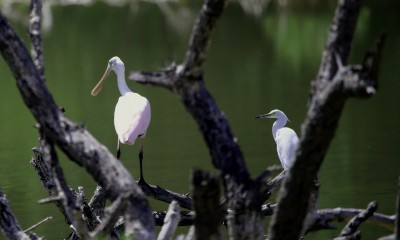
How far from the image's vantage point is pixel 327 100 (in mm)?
3936

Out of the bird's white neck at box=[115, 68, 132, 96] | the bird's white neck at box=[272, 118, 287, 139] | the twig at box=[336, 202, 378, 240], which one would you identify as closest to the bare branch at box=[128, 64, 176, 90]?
the twig at box=[336, 202, 378, 240]

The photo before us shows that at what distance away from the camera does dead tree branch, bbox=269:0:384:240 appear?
3.81 meters

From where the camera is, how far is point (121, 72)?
30.1ft

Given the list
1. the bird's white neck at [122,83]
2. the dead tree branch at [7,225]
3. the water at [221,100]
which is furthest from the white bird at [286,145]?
the dead tree branch at [7,225]

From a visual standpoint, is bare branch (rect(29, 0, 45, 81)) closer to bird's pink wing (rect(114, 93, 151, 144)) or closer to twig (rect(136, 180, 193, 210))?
twig (rect(136, 180, 193, 210))

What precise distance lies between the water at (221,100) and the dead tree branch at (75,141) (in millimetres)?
460

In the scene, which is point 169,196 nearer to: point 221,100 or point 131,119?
point 131,119

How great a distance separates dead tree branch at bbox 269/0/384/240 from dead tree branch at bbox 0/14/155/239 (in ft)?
1.99

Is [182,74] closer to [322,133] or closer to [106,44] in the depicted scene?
[322,133]

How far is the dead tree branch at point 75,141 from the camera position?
4352mm

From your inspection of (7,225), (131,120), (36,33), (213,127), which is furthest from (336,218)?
(131,120)

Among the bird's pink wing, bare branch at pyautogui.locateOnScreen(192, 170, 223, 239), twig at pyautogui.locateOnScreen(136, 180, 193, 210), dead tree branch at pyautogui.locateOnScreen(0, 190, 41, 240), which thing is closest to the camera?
bare branch at pyautogui.locateOnScreen(192, 170, 223, 239)

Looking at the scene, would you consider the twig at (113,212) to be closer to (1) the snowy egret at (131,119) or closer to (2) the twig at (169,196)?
(2) the twig at (169,196)

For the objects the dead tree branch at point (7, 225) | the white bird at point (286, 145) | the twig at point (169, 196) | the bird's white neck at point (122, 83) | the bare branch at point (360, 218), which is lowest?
the bare branch at point (360, 218)
